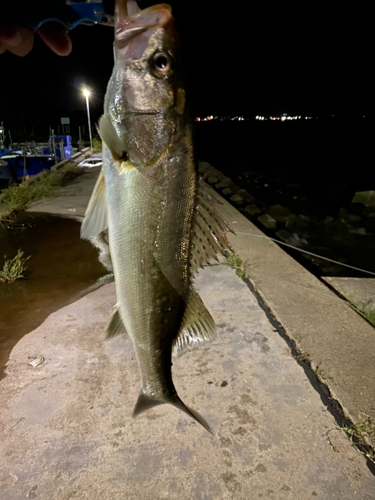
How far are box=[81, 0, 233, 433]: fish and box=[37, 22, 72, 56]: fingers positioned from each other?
151 centimetres

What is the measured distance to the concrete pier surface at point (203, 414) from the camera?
201cm

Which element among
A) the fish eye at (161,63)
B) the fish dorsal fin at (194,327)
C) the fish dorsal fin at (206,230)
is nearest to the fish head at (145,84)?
the fish eye at (161,63)

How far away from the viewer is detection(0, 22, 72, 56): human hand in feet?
8.05

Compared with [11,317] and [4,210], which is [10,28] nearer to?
[11,317]

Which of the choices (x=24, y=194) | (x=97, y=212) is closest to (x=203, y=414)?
(x=97, y=212)

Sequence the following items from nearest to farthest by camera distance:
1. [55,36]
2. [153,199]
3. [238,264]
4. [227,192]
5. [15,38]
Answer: [153,199] < [15,38] < [55,36] < [238,264] < [227,192]

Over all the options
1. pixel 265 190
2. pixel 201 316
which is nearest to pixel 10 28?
pixel 201 316

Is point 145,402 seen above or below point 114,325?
below

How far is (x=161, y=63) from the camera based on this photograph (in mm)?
1487

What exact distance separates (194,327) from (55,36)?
8.37ft

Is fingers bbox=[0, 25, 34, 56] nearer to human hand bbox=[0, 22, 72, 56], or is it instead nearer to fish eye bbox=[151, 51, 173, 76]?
human hand bbox=[0, 22, 72, 56]

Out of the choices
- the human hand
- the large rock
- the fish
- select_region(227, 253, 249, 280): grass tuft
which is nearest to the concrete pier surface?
the fish

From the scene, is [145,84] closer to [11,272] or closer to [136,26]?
[136,26]

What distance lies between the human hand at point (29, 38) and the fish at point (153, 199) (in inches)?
→ 57.1
